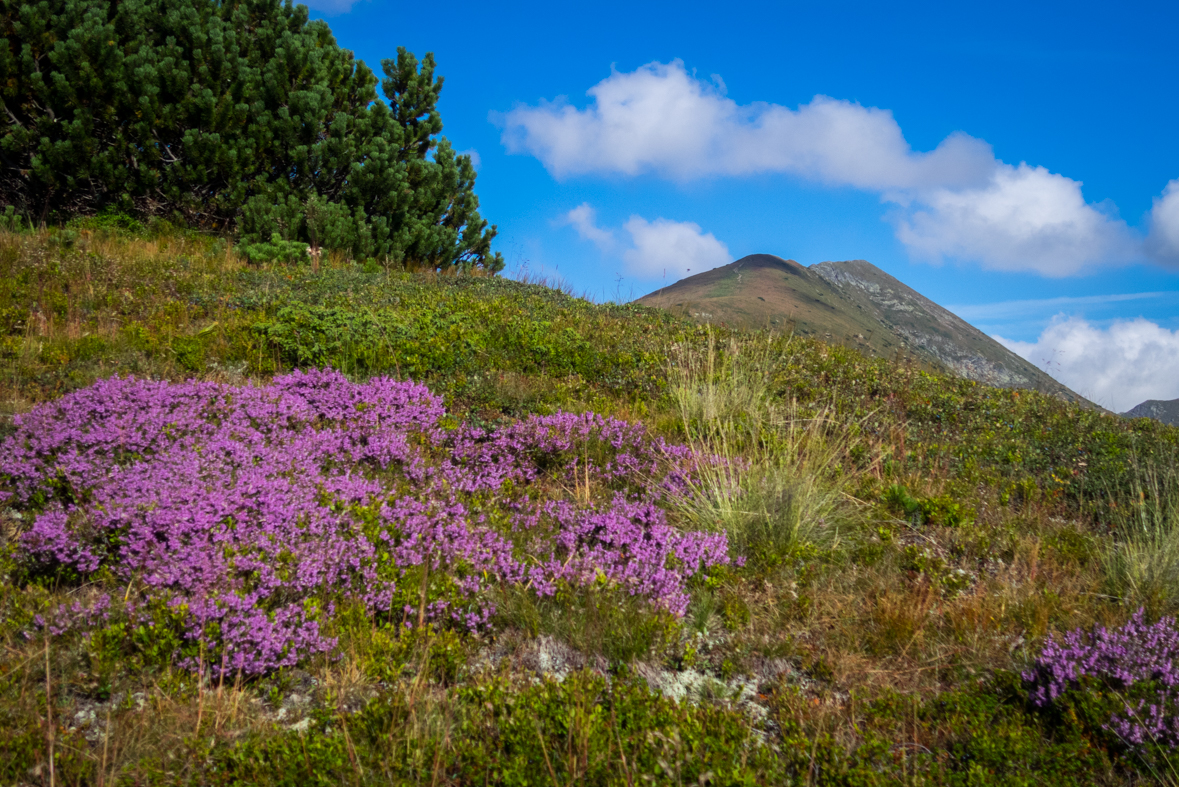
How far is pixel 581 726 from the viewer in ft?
8.11

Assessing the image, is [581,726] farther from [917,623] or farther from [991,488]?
[991,488]

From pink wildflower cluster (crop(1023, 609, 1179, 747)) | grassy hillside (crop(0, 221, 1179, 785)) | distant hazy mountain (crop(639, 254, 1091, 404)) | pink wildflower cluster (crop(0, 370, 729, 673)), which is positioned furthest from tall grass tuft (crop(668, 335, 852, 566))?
distant hazy mountain (crop(639, 254, 1091, 404))

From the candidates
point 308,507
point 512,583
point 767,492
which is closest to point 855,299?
point 767,492

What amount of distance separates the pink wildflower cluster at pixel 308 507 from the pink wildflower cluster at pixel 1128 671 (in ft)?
5.97

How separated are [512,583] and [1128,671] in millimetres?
3177

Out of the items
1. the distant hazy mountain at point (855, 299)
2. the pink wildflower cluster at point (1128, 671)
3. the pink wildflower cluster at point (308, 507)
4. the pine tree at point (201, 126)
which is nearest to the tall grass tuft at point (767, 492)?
the pink wildflower cluster at point (308, 507)

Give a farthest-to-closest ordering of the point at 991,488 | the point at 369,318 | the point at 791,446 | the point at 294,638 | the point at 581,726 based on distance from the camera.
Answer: the point at 369,318
the point at 991,488
the point at 791,446
the point at 294,638
the point at 581,726

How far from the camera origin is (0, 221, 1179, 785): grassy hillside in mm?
2580

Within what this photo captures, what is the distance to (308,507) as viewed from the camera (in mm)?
3758

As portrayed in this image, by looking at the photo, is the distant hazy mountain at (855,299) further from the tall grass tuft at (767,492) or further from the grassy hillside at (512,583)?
the grassy hillside at (512,583)

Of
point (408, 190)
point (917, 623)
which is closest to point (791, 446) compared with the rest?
point (917, 623)

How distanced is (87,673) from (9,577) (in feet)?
3.26

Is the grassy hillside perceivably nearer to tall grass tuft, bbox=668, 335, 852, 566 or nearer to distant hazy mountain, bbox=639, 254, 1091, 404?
tall grass tuft, bbox=668, 335, 852, 566

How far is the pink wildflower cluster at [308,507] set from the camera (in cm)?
320
